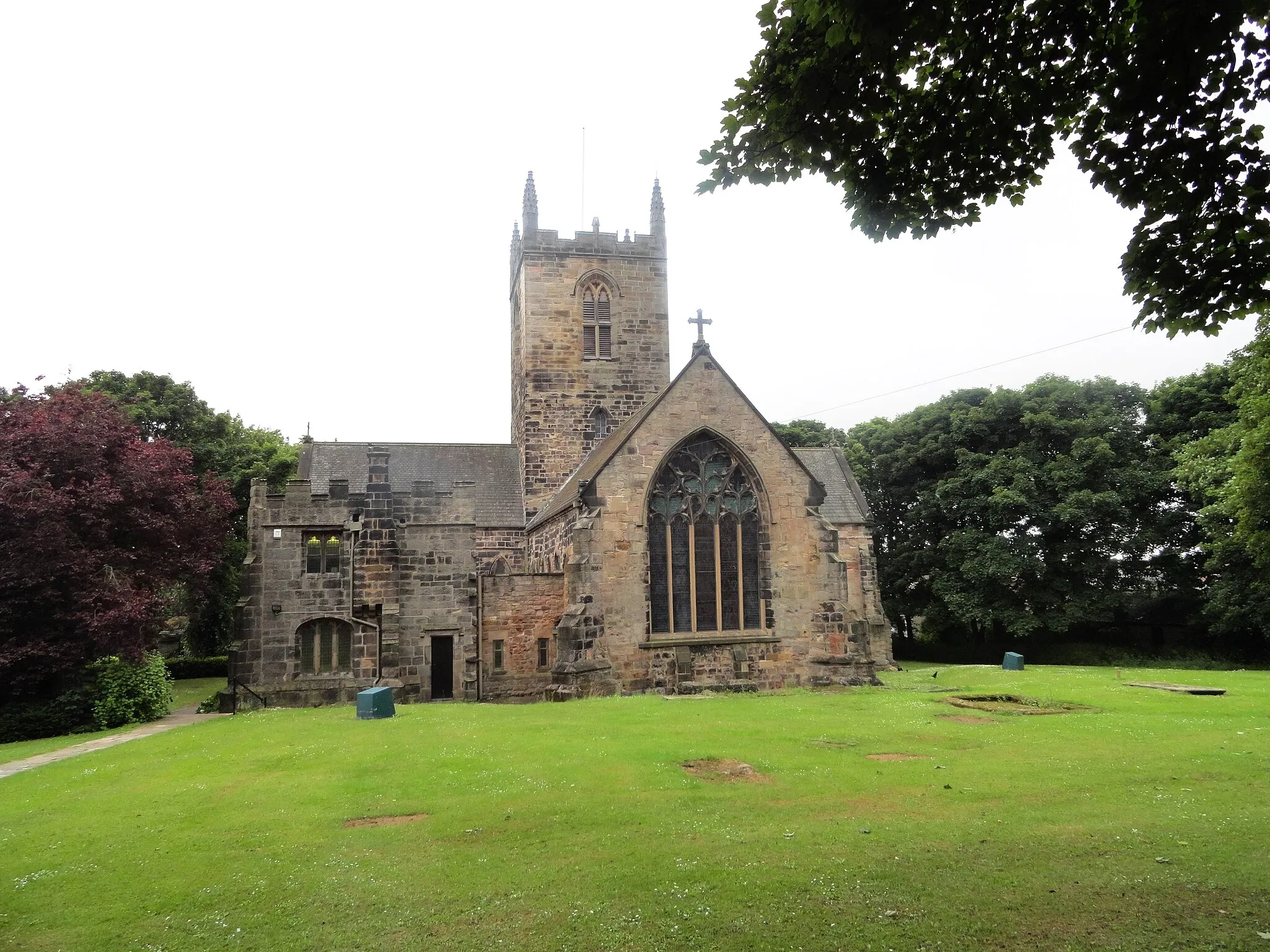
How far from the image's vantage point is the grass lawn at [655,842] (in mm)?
6582

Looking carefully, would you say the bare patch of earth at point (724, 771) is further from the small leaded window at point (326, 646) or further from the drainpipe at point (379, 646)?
the small leaded window at point (326, 646)

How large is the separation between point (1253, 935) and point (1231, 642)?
3684 cm

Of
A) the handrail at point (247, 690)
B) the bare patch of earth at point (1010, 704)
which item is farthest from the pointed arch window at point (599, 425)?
the bare patch of earth at point (1010, 704)

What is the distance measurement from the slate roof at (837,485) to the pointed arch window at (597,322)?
9.45 m

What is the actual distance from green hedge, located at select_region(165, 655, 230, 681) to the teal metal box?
22827mm

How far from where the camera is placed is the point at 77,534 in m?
20.7

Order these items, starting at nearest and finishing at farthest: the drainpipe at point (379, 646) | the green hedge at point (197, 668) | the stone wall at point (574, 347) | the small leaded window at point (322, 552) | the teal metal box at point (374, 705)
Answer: the teal metal box at point (374, 705)
the drainpipe at point (379, 646)
the small leaded window at point (322, 552)
the stone wall at point (574, 347)
the green hedge at point (197, 668)

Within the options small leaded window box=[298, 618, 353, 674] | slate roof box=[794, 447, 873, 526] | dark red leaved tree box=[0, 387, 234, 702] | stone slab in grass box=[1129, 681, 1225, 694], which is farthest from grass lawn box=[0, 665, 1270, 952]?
slate roof box=[794, 447, 873, 526]

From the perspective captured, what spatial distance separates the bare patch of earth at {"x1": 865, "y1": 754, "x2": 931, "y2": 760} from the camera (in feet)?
42.7

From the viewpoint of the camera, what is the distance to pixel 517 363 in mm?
36594

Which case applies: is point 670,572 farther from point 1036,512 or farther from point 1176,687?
point 1036,512

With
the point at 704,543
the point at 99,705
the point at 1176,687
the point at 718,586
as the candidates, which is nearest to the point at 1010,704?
the point at 1176,687

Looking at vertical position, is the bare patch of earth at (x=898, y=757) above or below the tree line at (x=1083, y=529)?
below

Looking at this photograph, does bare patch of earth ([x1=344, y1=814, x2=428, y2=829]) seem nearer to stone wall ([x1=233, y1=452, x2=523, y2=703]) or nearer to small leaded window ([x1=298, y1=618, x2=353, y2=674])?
stone wall ([x1=233, y1=452, x2=523, y2=703])
